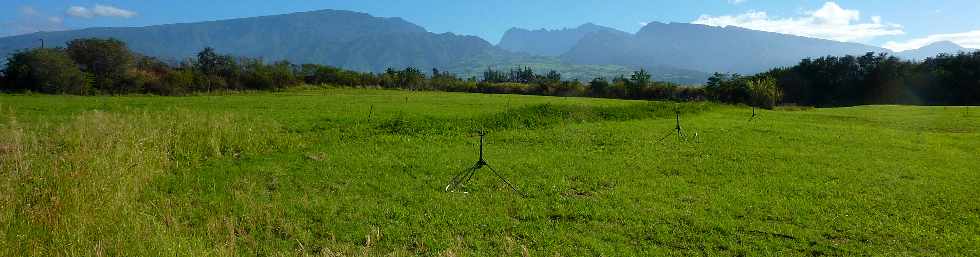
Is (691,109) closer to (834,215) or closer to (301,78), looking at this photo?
(834,215)

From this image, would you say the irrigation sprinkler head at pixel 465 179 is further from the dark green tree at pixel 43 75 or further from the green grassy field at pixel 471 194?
the dark green tree at pixel 43 75

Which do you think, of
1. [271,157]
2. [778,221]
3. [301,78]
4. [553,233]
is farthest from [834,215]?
[301,78]

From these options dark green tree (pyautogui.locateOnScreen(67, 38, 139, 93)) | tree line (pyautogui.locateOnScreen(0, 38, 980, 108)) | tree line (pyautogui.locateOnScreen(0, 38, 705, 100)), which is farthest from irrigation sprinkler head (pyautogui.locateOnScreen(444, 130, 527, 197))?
dark green tree (pyautogui.locateOnScreen(67, 38, 139, 93))

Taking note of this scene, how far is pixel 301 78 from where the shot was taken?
61281 mm

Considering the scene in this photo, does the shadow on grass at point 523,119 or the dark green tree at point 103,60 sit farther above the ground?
the dark green tree at point 103,60

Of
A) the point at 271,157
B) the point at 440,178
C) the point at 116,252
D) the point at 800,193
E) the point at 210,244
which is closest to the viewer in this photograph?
the point at 116,252

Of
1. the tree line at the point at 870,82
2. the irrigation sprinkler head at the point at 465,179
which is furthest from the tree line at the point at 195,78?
the irrigation sprinkler head at the point at 465,179

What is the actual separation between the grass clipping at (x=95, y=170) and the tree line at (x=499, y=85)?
1195 inches

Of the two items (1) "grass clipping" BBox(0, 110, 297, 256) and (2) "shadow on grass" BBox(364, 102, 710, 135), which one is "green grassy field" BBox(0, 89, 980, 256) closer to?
(1) "grass clipping" BBox(0, 110, 297, 256)

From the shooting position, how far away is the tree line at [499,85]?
4075cm

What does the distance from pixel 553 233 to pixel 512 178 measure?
3539 millimetres

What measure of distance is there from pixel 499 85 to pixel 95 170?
59.3 m

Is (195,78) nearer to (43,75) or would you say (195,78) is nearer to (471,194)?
(43,75)

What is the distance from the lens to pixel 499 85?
67562mm
